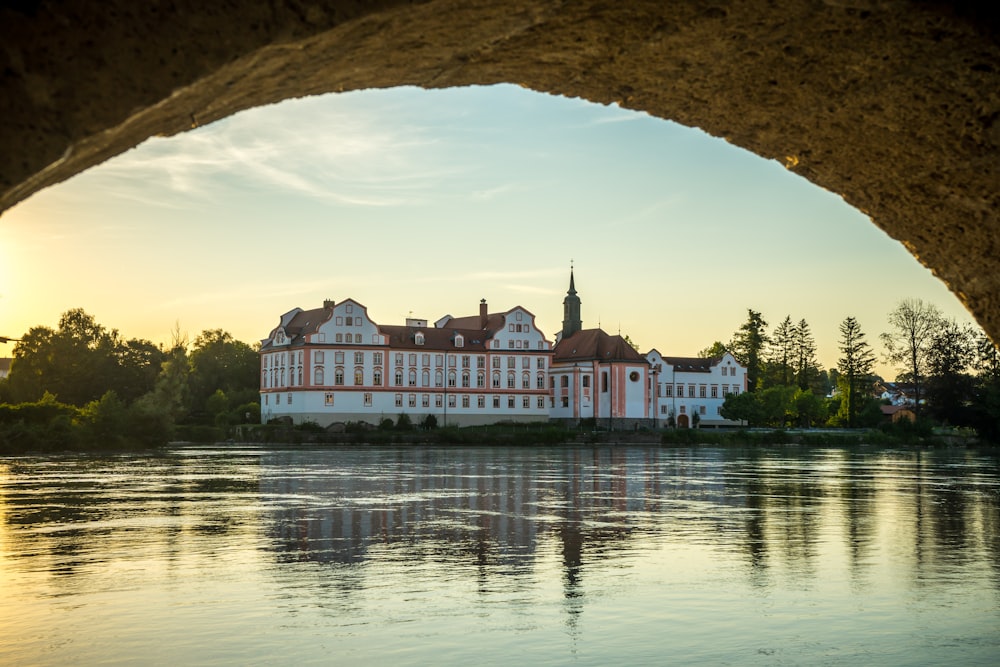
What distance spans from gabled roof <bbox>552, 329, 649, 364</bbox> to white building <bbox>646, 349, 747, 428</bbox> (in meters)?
7.61

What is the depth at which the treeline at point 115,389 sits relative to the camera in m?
53.5

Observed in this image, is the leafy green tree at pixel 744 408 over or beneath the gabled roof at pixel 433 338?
beneath

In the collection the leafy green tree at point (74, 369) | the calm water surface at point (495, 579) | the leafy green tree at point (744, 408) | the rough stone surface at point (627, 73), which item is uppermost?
the leafy green tree at point (74, 369)

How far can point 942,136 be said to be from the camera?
11.2ft

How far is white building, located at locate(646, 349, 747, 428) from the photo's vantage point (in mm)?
101500

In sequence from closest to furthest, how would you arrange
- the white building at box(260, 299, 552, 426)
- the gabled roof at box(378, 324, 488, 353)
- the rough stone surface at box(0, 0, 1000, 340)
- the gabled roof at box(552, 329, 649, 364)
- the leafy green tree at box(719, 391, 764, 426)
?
the rough stone surface at box(0, 0, 1000, 340) < the white building at box(260, 299, 552, 426) < the gabled roof at box(378, 324, 488, 353) < the gabled roof at box(552, 329, 649, 364) < the leafy green tree at box(719, 391, 764, 426)

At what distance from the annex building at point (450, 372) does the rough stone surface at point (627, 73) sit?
7840cm

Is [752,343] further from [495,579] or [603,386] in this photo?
[495,579]

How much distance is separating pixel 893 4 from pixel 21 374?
4000 inches

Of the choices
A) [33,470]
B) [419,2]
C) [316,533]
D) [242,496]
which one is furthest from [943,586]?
[33,470]

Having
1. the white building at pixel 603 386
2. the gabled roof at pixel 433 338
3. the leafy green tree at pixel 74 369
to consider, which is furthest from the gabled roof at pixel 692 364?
the leafy green tree at pixel 74 369

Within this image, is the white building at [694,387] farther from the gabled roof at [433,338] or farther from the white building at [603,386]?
the gabled roof at [433,338]

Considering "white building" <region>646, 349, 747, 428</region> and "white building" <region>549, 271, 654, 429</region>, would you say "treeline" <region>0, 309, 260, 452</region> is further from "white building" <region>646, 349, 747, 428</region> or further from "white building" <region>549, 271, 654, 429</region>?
"white building" <region>646, 349, 747, 428</region>

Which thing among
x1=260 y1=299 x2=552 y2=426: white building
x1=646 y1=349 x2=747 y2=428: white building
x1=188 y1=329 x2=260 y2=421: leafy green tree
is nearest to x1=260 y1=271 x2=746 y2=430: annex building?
x1=260 y1=299 x2=552 y2=426: white building
